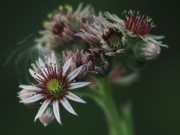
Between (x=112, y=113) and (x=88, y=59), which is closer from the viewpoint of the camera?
(x=88, y=59)

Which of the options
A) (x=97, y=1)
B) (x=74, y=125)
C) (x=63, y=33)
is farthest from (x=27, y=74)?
(x=97, y=1)

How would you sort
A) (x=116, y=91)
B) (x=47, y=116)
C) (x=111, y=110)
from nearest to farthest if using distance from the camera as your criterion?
(x=47, y=116) → (x=111, y=110) → (x=116, y=91)

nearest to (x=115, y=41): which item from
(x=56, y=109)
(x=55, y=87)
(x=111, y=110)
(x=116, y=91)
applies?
(x=55, y=87)

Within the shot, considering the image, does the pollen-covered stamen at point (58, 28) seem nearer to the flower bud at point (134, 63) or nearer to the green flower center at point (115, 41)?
the green flower center at point (115, 41)

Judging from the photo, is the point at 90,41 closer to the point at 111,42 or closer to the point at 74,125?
the point at 111,42

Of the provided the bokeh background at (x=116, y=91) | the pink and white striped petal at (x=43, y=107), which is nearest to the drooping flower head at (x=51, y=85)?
the pink and white striped petal at (x=43, y=107)

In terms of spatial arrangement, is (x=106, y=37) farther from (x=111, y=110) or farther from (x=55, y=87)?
(x=111, y=110)

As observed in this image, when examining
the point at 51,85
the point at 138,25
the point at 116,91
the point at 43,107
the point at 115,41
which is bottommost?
the point at 43,107
